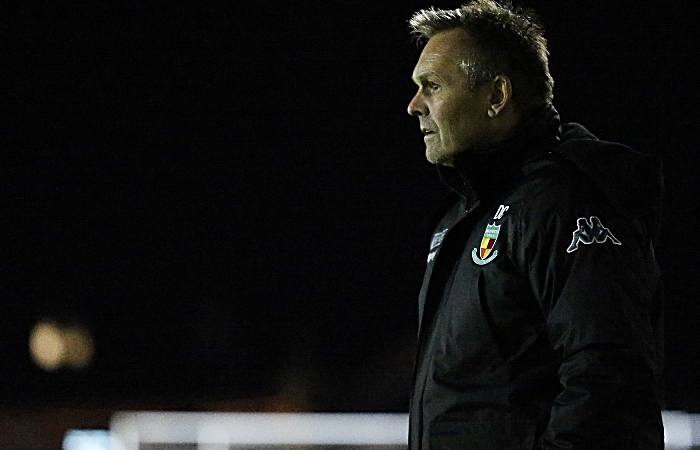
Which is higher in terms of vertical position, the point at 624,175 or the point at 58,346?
the point at 624,175

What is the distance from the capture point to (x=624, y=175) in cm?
132

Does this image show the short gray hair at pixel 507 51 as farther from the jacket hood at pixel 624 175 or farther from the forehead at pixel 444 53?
the jacket hood at pixel 624 175

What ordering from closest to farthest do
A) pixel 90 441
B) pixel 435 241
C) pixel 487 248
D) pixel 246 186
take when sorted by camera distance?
pixel 487 248
pixel 435 241
pixel 90 441
pixel 246 186

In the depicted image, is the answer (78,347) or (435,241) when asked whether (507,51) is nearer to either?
(435,241)

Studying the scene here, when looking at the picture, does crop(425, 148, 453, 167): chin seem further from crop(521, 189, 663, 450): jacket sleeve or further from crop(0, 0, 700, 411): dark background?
crop(0, 0, 700, 411): dark background

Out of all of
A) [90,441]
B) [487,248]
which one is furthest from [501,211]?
[90,441]

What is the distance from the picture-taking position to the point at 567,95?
6.02 metres

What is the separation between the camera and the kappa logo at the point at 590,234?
1.28 meters

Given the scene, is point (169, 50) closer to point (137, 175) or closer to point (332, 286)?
point (137, 175)

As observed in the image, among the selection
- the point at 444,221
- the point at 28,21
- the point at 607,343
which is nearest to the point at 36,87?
the point at 28,21

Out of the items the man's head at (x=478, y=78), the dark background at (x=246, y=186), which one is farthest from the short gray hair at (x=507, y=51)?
the dark background at (x=246, y=186)

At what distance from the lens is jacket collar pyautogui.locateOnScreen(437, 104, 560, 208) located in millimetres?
1450

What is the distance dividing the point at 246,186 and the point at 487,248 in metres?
5.21

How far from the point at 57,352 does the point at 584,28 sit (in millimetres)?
3147
